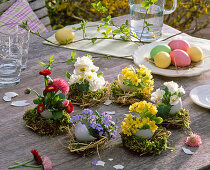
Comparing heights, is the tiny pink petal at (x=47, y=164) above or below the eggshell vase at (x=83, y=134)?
below

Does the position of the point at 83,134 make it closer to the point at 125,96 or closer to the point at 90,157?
the point at 90,157

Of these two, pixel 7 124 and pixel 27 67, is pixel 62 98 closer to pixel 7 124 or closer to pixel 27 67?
pixel 7 124

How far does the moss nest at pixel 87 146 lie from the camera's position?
1030 millimetres

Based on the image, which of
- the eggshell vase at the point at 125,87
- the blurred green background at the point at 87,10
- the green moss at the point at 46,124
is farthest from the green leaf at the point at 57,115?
the blurred green background at the point at 87,10

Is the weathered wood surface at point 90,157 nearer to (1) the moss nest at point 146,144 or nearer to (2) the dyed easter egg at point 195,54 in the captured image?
(1) the moss nest at point 146,144

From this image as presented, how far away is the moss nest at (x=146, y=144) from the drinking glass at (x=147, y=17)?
0.86 metres

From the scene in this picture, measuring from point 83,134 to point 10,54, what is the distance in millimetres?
637

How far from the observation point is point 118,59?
5.63 ft

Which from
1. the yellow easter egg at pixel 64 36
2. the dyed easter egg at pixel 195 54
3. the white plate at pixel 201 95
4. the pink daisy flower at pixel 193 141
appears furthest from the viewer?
the yellow easter egg at pixel 64 36

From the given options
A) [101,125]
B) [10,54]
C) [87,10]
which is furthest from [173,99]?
[87,10]

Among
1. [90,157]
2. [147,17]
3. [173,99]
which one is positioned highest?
[147,17]

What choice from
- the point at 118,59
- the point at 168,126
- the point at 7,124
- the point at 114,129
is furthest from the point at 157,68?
the point at 7,124

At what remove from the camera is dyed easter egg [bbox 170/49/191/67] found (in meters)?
1.56

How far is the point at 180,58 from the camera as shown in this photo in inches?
61.4
